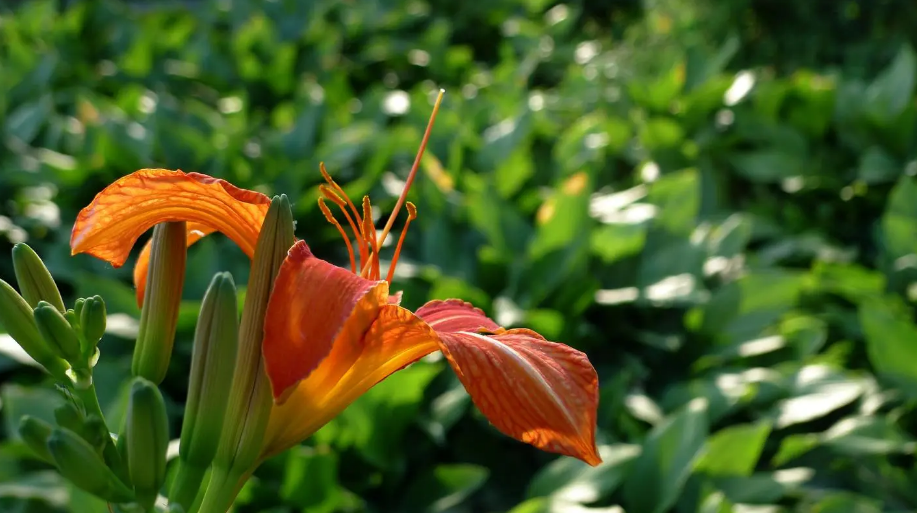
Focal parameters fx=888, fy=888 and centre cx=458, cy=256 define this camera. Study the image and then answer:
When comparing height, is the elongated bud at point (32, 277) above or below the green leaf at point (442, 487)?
above

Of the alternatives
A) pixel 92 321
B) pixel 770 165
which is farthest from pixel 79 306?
pixel 770 165

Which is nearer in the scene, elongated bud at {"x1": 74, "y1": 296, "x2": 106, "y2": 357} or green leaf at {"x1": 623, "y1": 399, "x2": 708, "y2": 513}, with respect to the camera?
elongated bud at {"x1": 74, "y1": 296, "x2": 106, "y2": 357}

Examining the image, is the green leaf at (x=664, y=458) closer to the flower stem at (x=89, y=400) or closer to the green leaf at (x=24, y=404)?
the green leaf at (x=24, y=404)

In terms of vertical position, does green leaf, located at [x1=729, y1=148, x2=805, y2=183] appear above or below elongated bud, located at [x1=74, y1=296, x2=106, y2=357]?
below

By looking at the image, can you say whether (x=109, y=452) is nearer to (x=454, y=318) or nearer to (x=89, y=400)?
(x=89, y=400)

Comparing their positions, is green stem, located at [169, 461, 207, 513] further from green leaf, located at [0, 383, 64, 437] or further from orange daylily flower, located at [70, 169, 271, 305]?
green leaf, located at [0, 383, 64, 437]

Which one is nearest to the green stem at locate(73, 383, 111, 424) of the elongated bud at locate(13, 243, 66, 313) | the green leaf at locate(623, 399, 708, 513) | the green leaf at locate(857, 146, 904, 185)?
the elongated bud at locate(13, 243, 66, 313)

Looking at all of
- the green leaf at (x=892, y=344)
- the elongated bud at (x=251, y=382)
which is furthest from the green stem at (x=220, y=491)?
the green leaf at (x=892, y=344)
